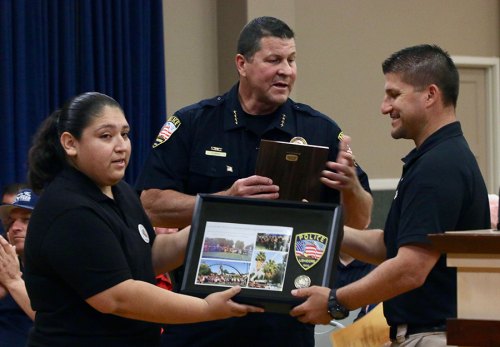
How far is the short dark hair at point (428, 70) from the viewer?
3.23m

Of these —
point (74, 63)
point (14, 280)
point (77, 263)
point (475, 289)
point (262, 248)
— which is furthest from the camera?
point (74, 63)

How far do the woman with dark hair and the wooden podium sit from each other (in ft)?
2.82

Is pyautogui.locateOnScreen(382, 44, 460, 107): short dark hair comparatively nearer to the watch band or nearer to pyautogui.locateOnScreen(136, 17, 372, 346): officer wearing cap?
pyautogui.locateOnScreen(136, 17, 372, 346): officer wearing cap

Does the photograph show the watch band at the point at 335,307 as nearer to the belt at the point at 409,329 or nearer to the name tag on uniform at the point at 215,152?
the belt at the point at 409,329

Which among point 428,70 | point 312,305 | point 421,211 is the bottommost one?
point 312,305

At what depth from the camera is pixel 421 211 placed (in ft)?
9.70

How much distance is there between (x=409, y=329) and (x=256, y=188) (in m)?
0.71

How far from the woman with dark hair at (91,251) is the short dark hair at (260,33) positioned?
877 mm

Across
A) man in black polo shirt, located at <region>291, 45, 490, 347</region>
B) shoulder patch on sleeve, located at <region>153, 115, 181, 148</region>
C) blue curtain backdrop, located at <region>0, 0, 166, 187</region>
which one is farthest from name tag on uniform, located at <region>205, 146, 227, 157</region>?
blue curtain backdrop, located at <region>0, 0, 166, 187</region>

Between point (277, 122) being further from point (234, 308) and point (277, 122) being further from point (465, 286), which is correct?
Result: point (465, 286)

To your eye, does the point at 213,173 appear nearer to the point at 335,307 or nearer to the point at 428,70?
the point at 335,307

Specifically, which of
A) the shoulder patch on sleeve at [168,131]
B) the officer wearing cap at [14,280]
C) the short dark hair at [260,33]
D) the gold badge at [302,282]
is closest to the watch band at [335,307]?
the gold badge at [302,282]

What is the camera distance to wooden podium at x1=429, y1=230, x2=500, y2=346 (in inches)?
88.5

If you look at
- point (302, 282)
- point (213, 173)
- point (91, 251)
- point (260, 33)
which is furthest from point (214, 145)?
→ point (91, 251)
